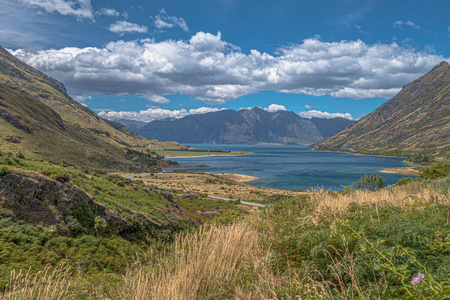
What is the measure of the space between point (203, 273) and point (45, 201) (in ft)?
53.4

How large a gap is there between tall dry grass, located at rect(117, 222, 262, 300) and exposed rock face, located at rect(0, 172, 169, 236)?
13706 millimetres

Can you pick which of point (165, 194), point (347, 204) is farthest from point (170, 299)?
point (165, 194)

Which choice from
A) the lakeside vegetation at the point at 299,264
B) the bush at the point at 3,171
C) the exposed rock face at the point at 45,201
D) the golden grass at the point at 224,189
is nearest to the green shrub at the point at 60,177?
the exposed rock face at the point at 45,201

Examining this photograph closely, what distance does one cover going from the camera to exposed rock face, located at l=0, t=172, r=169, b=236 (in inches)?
581

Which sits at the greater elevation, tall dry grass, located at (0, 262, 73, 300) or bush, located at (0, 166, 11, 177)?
bush, located at (0, 166, 11, 177)

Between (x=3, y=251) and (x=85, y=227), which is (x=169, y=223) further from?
(x=3, y=251)

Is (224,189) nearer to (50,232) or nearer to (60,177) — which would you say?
(60,177)

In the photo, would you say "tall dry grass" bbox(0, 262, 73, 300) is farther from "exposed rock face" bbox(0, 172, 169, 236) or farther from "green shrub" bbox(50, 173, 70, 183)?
"green shrub" bbox(50, 173, 70, 183)

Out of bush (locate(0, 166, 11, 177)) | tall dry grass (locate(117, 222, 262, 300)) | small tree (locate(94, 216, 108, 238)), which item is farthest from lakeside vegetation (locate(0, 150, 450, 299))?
bush (locate(0, 166, 11, 177))

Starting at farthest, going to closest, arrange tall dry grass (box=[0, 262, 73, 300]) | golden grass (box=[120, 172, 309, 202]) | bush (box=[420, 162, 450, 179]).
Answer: golden grass (box=[120, 172, 309, 202]) → bush (box=[420, 162, 450, 179]) → tall dry grass (box=[0, 262, 73, 300])

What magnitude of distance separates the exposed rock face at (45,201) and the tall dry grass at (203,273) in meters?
13.7

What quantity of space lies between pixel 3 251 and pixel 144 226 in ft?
41.3

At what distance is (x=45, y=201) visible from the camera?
16281 mm

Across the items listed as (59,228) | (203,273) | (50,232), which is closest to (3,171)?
(59,228)
